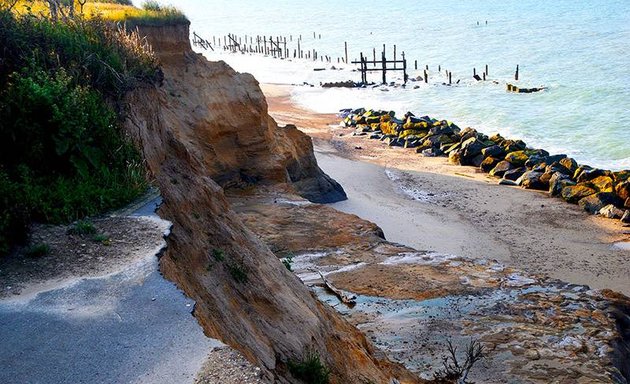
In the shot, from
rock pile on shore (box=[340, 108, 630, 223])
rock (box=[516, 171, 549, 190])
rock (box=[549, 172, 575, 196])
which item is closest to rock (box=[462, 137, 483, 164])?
rock pile on shore (box=[340, 108, 630, 223])

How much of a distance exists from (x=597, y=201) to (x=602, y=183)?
2.33 m

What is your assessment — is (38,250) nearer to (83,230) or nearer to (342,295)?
(83,230)

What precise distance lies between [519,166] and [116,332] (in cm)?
2929

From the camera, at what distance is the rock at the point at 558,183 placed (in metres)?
30.2

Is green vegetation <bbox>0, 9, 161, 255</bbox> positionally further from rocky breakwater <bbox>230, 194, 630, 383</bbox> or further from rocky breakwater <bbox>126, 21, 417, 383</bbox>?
rocky breakwater <bbox>230, 194, 630, 383</bbox>

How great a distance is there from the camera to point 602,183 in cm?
3003

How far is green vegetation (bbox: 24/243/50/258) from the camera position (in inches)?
326

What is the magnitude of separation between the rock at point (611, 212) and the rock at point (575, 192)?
5.00ft

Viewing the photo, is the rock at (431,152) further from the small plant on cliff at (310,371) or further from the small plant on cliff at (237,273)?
the small plant on cliff at (310,371)

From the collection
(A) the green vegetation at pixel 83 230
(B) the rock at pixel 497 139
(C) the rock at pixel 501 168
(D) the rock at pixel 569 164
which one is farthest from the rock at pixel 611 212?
(A) the green vegetation at pixel 83 230

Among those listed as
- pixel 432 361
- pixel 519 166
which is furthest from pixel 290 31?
pixel 432 361

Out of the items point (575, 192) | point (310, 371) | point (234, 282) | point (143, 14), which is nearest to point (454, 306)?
point (234, 282)

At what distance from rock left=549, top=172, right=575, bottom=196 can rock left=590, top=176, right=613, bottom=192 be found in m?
0.86

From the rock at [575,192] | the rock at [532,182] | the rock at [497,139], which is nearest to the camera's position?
the rock at [575,192]
